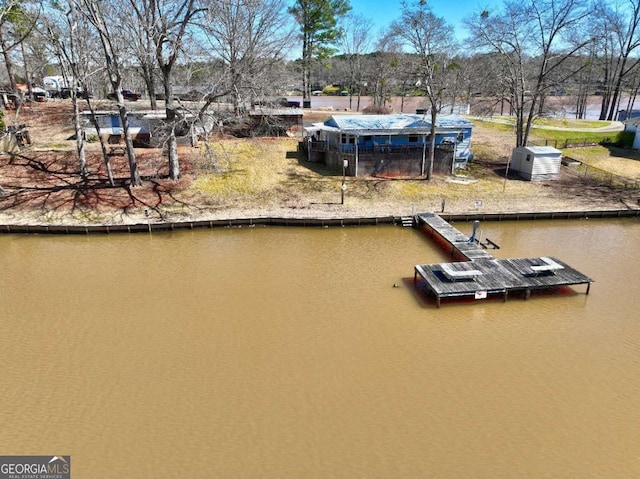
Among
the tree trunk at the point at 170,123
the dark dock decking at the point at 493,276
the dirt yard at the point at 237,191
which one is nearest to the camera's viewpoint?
the dark dock decking at the point at 493,276

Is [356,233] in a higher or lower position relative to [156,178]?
lower

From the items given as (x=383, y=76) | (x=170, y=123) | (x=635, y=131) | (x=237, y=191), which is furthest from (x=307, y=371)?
(x=383, y=76)

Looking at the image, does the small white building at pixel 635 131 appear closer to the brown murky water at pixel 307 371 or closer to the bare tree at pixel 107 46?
the brown murky water at pixel 307 371

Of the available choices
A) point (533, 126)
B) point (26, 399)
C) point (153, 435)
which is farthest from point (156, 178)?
point (533, 126)

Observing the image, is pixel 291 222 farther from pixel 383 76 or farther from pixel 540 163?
pixel 383 76

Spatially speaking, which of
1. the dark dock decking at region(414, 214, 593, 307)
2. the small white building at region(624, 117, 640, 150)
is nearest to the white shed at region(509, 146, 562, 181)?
the small white building at region(624, 117, 640, 150)

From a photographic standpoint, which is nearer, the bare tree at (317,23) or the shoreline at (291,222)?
the shoreline at (291,222)

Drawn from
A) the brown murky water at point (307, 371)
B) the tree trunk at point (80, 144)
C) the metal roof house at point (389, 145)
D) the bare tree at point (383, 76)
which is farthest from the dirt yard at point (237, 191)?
the bare tree at point (383, 76)

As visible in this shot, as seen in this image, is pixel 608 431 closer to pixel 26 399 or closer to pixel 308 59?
pixel 26 399
